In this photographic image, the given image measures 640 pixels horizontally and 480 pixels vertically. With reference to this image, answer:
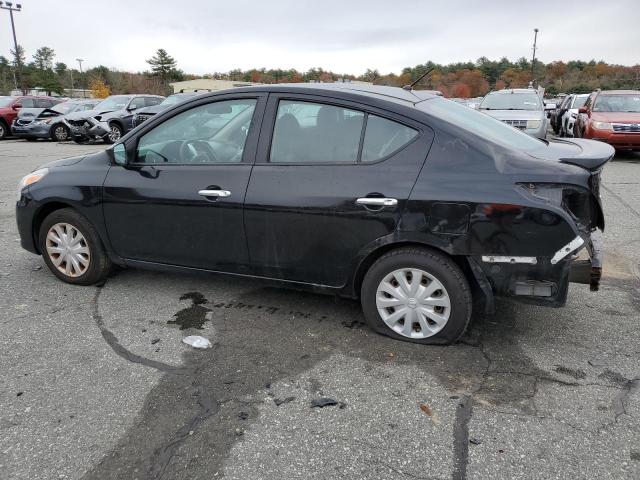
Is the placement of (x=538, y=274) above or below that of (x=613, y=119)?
below

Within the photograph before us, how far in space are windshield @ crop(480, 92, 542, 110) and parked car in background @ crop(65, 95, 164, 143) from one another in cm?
1135

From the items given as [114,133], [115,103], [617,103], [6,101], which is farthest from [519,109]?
[6,101]

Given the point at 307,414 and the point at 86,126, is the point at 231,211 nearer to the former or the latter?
the point at 307,414

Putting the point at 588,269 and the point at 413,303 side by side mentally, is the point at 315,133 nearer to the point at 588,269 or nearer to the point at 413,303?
the point at 413,303

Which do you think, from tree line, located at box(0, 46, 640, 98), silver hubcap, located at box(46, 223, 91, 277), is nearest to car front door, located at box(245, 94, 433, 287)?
silver hubcap, located at box(46, 223, 91, 277)

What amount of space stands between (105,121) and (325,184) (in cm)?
1623

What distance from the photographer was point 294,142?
12.1 ft

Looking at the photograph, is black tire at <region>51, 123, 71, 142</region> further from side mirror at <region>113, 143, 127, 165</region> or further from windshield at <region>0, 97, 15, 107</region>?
side mirror at <region>113, 143, 127, 165</region>

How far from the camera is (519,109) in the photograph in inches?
497

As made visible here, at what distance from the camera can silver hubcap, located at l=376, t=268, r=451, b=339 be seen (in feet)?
11.1

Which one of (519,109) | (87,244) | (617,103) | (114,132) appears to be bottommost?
(87,244)

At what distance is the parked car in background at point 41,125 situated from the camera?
1905cm

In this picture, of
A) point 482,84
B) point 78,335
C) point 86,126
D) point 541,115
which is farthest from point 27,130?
point 482,84

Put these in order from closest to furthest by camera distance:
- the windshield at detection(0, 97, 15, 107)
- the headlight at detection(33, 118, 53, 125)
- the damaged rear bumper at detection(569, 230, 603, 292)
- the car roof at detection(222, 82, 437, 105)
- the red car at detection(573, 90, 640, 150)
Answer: the damaged rear bumper at detection(569, 230, 603, 292)
the car roof at detection(222, 82, 437, 105)
the red car at detection(573, 90, 640, 150)
the headlight at detection(33, 118, 53, 125)
the windshield at detection(0, 97, 15, 107)
